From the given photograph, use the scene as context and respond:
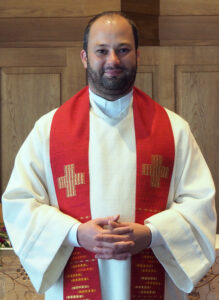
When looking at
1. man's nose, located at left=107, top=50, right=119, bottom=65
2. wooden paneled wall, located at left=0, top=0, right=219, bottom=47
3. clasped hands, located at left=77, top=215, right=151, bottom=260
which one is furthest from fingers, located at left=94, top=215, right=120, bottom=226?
wooden paneled wall, located at left=0, top=0, right=219, bottom=47

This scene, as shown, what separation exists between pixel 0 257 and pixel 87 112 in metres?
1.07

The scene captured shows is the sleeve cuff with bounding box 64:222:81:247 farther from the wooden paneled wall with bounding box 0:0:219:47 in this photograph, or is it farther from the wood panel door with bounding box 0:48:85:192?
the wooden paneled wall with bounding box 0:0:219:47

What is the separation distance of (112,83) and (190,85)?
2232 mm

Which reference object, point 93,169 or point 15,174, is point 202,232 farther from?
point 15,174

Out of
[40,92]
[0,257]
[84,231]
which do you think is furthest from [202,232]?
[40,92]

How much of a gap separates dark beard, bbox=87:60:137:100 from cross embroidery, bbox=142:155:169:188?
0.93ft

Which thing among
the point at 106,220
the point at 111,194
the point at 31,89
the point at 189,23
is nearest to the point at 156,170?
the point at 111,194

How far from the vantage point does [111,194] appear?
2162 millimetres

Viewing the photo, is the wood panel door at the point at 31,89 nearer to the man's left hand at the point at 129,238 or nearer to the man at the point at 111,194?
the man at the point at 111,194

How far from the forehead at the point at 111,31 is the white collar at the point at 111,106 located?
22 centimetres

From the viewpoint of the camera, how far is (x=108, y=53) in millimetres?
2203

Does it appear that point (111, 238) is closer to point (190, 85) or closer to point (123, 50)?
point (123, 50)

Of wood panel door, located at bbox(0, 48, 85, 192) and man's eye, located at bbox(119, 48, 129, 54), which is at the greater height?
man's eye, located at bbox(119, 48, 129, 54)

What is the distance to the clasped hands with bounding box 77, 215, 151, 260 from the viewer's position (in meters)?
2.00
